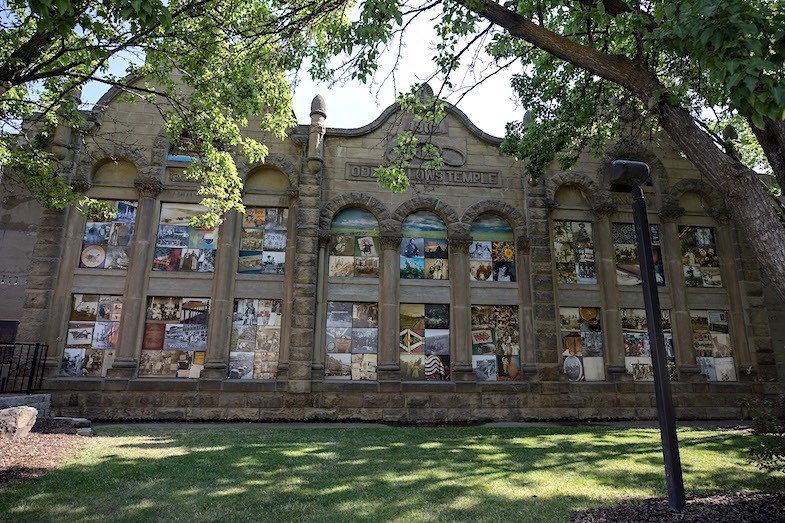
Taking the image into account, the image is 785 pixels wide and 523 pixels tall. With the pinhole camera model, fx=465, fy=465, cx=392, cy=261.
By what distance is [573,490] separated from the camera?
5.99 m

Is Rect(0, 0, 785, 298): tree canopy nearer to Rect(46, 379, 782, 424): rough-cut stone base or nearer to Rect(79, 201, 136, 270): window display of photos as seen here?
Rect(79, 201, 136, 270): window display of photos

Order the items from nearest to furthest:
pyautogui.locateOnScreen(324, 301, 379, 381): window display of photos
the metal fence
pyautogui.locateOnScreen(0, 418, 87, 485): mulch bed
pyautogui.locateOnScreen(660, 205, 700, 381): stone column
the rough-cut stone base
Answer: pyautogui.locateOnScreen(0, 418, 87, 485): mulch bed, the metal fence, the rough-cut stone base, pyautogui.locateOnScreen(324, 301, 379, 381): window display of photos, pyautogui.locateOnScreen(660, 205, 700, 381): stone column

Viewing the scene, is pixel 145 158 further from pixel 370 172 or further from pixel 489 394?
pixel 489 394

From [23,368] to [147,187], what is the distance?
582 cm


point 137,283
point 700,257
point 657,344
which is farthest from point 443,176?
point 657,344

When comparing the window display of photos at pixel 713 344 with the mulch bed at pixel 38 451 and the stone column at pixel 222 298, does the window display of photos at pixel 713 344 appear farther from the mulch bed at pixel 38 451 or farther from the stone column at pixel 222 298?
the mulch bed at pixel 38 451

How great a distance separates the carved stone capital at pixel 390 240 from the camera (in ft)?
46.7

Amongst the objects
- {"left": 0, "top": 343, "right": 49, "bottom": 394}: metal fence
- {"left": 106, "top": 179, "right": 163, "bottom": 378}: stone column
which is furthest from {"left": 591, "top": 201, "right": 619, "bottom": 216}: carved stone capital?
{"left": 0, "top": 343, "right": 49, "bottom": 394}: metal fence

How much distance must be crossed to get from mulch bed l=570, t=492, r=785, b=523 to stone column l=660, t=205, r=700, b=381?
383 inches

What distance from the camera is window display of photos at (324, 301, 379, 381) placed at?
1346 centimetres

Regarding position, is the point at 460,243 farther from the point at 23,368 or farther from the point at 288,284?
the point at 23,368

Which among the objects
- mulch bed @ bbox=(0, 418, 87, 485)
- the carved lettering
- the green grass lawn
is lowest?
the green grass lawn

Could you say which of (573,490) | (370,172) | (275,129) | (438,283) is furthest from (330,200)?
(573,490)

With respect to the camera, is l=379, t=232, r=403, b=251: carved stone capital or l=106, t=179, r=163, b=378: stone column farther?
l=379, t=232, r=403, b=251: carved stone capital
